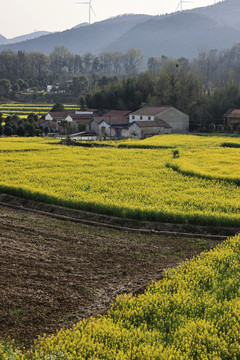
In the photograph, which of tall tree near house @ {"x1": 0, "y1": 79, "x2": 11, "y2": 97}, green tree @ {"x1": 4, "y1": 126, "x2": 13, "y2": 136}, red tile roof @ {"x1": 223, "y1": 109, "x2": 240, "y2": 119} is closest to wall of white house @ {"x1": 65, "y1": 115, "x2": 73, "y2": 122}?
green tree @ {"x1": 4, "y1": 126, "x2": 13, "y2": 136}

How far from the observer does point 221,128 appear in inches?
2349

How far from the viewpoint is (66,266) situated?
37.7ft

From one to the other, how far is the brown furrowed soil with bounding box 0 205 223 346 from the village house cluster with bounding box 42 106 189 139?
40.8 metres

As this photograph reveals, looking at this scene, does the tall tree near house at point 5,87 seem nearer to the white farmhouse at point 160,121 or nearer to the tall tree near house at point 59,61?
the white farmhouse at point 160,121

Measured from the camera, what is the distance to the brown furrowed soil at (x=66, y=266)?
29.0 feet

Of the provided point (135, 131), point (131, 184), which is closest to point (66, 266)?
point (131, 184)

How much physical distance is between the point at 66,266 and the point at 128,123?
175 feet

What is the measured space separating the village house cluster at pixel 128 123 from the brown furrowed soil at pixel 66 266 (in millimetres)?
40758

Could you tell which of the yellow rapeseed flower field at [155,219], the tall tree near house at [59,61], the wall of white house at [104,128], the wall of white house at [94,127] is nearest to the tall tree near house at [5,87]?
the wall of white house at [94,127]

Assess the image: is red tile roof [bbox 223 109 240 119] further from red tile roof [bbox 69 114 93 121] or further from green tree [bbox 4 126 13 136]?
green tree [bbox 4 126 13 136]

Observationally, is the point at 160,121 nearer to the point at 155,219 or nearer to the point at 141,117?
the point at 141,117

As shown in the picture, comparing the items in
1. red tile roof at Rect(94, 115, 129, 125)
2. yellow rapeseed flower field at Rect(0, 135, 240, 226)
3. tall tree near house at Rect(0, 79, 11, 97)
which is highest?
tall tree near house at Rect(0, 79, 11, 97)

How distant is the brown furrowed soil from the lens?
8.84 metres

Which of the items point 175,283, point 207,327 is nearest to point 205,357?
point 207,327
